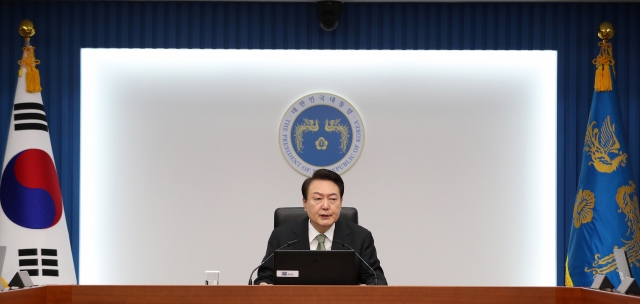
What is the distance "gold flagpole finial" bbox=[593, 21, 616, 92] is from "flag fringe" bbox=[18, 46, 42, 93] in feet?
13.1

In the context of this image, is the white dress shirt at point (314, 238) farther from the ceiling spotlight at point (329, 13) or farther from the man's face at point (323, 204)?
the ceiling spotlight at point (329, 13)

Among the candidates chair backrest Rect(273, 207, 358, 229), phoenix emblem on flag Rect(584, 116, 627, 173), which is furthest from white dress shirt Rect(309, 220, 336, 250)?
phoenix emblem on flag Rect(584, 116, 627, 173)

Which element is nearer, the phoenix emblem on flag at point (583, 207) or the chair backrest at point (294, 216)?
the chair backrest at point (294, 216)

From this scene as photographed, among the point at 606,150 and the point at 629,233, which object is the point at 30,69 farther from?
the point at 629,233

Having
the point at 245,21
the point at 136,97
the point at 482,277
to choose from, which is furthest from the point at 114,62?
the point at 482,277

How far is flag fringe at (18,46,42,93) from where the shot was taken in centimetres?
525

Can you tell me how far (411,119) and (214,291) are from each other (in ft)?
11.2

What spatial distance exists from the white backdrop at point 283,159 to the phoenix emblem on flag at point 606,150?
48cm

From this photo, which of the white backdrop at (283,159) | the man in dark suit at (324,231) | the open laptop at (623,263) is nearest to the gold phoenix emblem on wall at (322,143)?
the white backdrop at (283,159)

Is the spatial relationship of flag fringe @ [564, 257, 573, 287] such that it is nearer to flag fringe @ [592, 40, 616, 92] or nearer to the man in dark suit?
flag fringe @ [592, 40, 616, 92]

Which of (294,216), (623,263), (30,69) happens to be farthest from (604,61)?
(30,69)

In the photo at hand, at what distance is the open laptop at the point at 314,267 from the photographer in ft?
10.1

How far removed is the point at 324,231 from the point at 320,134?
193cm

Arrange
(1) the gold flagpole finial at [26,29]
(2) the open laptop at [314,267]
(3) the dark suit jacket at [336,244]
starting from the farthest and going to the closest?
(1) the gold flagpole finial at [26,29] < (3) the dark suit jacket at [336,244] < (2) the open laptop at [314,267]
